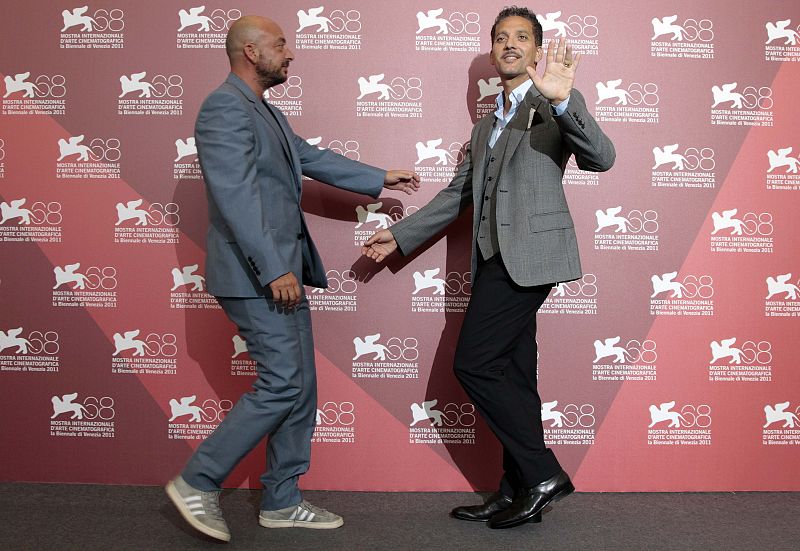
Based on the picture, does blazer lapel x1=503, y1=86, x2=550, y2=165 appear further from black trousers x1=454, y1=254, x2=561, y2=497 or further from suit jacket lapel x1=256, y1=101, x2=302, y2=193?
suit jacket lapel x1=256, y1=101, x2=302, y2=193

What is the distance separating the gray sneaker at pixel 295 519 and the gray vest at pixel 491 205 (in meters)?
1.19

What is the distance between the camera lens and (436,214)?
307cm

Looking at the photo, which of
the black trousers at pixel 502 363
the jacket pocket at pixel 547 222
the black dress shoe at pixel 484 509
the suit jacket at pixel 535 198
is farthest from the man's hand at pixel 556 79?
the black dress shoe at pixel 484 509

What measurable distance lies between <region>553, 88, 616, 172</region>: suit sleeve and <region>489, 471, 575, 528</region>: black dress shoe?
119 cm

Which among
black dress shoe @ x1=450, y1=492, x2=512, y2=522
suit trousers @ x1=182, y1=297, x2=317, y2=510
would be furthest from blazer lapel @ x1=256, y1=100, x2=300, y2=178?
black dress shoe @ x1=450, y1=492, x2=512, y2=522

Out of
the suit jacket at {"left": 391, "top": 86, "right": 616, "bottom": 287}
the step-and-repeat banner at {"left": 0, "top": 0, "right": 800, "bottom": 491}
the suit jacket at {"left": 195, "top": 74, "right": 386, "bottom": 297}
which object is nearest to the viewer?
the suit jacket at {"left": 195, "top": 74, "right": 386, "bottom": 297}

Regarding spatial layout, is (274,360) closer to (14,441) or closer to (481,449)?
(481,449)

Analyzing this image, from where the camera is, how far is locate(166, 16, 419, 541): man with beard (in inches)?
98.3

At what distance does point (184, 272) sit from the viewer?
3293 mm

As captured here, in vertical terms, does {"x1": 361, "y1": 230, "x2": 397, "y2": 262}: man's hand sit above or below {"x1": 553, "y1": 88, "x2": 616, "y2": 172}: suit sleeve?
below

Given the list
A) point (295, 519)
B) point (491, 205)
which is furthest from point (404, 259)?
point (295, 519)

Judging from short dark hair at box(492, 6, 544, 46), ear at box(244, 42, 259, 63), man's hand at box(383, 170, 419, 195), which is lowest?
man's hand at box(383, 170, 419, 195)

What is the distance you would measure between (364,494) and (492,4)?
2.26 metres

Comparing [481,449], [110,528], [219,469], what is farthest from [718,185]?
[110,528]
